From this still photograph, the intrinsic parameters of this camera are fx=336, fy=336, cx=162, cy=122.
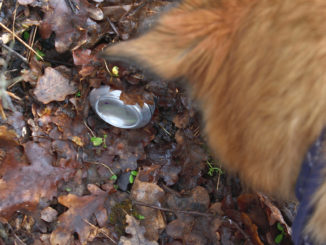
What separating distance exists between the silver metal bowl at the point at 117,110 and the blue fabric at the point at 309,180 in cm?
121

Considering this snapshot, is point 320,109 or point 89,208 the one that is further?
point 89,208

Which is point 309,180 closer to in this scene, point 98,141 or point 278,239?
point 278,239

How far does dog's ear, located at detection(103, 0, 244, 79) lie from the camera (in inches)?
Answer: 47.7

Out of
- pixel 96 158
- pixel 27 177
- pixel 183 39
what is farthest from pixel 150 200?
pixel 183 39

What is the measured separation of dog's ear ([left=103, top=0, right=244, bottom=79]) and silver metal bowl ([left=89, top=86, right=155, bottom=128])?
38.3 inches

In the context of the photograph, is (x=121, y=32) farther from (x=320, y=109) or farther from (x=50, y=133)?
(x=320, y=109)

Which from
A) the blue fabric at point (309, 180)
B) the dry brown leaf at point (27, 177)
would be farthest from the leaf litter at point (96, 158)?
the blue fabric at point (309, 180)

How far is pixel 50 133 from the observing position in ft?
7.61

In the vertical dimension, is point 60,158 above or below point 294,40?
below

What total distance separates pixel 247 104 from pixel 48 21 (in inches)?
65.3

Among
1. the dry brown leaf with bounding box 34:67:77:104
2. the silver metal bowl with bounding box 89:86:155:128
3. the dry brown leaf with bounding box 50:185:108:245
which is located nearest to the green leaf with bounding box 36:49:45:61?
the dry brown leaf with bounding box 34:67:77:104

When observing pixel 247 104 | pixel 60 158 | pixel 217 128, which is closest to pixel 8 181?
pixel 60 158

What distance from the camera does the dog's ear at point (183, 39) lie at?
3.97 ft

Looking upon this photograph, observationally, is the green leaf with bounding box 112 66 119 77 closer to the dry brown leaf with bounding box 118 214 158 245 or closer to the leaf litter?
the leaf litter
